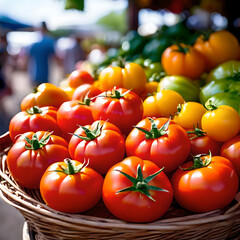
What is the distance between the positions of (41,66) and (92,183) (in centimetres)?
618

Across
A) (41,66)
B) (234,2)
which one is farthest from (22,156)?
Answer: (41,66)

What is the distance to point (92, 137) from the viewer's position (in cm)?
110

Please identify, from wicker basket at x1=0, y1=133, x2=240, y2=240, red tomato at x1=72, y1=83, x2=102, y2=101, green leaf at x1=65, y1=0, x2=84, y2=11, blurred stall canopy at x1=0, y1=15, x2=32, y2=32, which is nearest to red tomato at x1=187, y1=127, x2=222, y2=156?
wicker basket at x1=0, y1=133, x2=240, y2=240

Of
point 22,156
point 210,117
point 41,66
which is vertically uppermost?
point 41,66

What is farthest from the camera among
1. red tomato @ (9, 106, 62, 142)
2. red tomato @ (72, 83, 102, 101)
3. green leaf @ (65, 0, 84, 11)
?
green leaf @ (65, 0, 84, 11)

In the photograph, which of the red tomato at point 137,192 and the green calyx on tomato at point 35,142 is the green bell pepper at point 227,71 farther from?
the green calyx on tomato at point 35,142

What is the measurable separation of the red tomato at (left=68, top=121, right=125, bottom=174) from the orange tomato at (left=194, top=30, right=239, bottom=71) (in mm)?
1170

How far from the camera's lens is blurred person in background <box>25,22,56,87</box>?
6465 millimetres

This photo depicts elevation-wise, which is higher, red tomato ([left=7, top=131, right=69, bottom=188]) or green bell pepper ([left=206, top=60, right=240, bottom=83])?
green bell pepper ([left=206, top=60, right=240, bottom=83])

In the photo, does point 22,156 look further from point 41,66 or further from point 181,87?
point 41,66

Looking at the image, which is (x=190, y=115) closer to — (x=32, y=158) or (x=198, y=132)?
(x=198, y=132)

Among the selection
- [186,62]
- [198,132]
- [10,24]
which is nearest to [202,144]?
[198,132]

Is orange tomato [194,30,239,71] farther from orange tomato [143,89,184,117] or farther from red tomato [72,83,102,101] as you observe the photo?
red tomato [72,83,102,101]

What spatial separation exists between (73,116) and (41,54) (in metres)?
5.73
